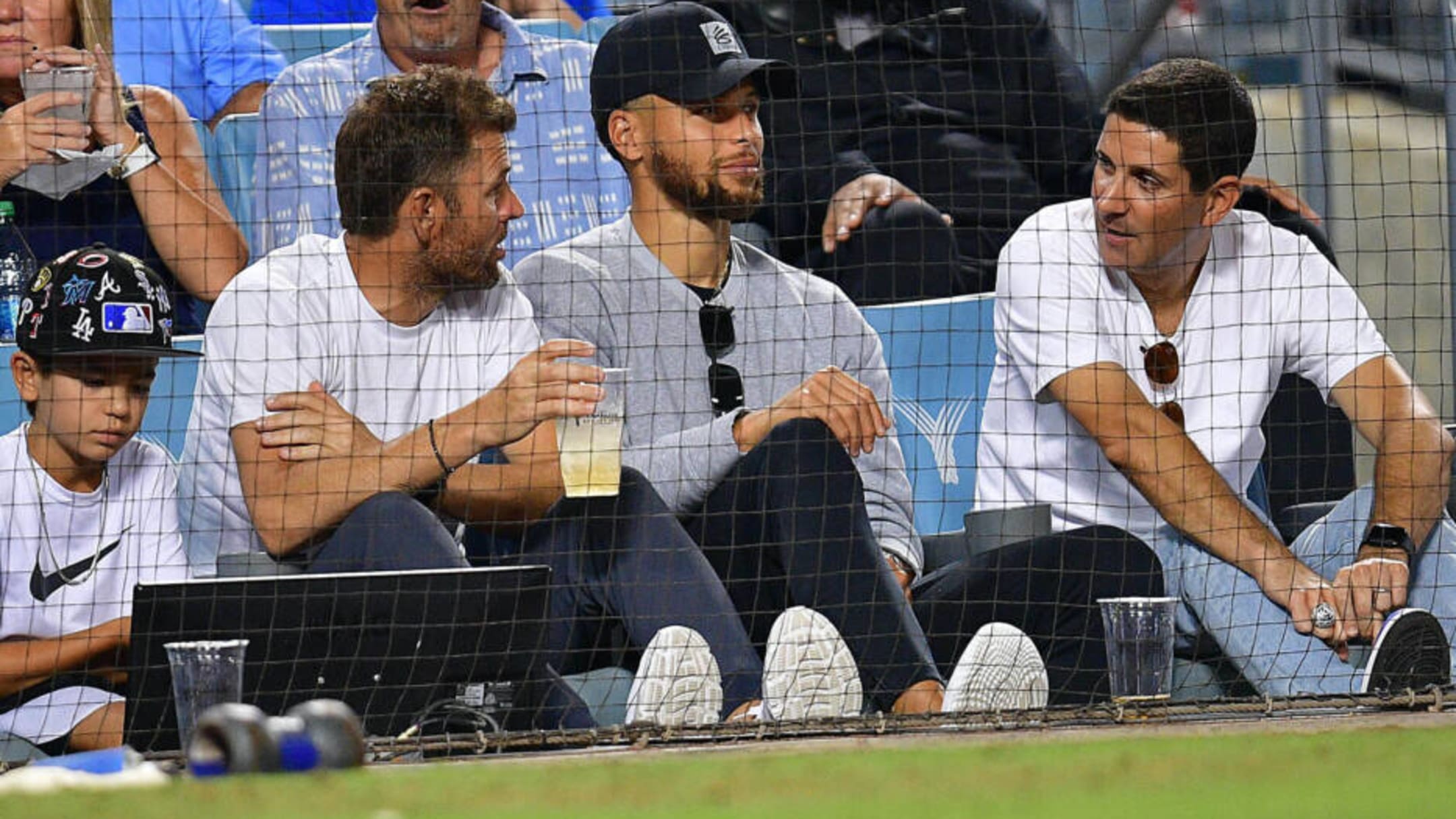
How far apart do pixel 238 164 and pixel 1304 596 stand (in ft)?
10.2

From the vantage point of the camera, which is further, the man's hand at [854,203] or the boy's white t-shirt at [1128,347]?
the man's hand at [854,203]

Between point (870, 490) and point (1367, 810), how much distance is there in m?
2.67

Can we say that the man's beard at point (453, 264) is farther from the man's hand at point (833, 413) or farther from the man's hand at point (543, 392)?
the man's hand at point (833, 413)

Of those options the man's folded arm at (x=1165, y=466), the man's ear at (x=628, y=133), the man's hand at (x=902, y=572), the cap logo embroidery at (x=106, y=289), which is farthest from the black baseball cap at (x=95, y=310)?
the man's folded arm at (x=1165, y=466)

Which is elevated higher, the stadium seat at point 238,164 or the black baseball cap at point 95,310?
the stadium seat at point 238,164

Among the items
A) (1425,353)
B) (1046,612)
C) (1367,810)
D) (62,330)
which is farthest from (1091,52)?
(1367,810)

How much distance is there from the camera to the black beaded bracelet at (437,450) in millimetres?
5000

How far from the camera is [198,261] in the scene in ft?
17.6

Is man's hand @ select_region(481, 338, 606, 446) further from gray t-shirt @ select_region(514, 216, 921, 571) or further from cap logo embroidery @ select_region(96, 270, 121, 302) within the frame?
cap logo embroidery @ select_region(96, 270, 121, 302)

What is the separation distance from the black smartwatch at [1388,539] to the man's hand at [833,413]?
1.34 meters

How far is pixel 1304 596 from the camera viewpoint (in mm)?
5168

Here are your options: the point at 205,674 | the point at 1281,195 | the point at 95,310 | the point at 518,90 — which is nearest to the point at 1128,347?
the point at 1281,195

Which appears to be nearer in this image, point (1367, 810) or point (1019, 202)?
point (1367, 810)

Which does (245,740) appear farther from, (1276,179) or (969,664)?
(1276,179)
